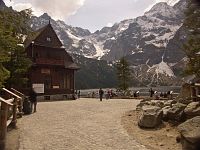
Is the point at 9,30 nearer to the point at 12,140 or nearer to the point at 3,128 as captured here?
the point at 3,128

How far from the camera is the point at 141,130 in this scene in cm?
1778

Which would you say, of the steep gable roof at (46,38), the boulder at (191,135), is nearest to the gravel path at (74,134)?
the boulder at (191,135)

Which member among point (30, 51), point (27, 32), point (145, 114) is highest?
point (30, 51)

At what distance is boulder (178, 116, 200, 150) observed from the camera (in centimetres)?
1284

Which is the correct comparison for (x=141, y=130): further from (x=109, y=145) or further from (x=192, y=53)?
(x=192, y=53)

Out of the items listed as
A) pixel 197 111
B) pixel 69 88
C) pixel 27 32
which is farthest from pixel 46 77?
pixel 197 111

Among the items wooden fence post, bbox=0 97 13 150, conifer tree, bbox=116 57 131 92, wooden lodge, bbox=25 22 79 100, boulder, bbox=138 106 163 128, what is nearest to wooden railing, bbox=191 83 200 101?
boulder, bbox=138 106 163 128

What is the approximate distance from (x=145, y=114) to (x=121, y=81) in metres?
56.7

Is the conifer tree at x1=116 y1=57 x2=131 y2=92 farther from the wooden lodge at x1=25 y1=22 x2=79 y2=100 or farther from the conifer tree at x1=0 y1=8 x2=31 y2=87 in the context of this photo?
the conifer tree at x1=0 y1=8 x2=31 y2=87

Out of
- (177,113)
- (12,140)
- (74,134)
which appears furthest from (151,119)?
(12,140)

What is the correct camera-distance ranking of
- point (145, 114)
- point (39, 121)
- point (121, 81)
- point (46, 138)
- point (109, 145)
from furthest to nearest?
point (121, 81)
point (39, 121)
point (145, 114)
point (46, 138)
point (109, 145)

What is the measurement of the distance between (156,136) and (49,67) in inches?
1372

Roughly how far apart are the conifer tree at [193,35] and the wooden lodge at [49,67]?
28866mm

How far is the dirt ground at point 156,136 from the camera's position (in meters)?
14.4
